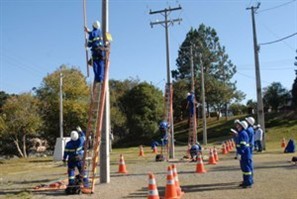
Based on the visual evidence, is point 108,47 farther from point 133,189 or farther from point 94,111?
point 133,189

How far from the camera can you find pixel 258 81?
33.8 metres

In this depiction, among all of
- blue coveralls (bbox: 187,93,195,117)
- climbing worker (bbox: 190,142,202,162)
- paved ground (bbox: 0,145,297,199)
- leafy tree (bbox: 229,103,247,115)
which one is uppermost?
leafy tree (bbox: 229,103,247,115)

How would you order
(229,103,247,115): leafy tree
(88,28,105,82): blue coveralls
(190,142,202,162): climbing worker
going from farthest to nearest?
(229,103,247,115): leafy tree < (190,142,202,162): climbing worker < (88,28,105,82): blue coveralls

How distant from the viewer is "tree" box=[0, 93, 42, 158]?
55.8 m

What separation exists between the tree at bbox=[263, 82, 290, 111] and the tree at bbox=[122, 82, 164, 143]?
18700 millimetres

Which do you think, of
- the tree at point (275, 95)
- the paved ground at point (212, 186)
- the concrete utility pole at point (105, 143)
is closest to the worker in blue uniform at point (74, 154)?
the paved ground at point (212, 186)

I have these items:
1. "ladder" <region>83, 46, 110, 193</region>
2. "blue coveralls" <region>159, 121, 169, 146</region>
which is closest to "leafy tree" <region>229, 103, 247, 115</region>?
"blue coveralls" <region>159, 121, 169, 146</region>

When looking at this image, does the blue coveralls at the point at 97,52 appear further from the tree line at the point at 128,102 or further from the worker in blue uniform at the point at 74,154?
the tree line at the point at 128,102

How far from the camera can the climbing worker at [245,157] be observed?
14.0m

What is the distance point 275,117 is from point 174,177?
58541 millimetres

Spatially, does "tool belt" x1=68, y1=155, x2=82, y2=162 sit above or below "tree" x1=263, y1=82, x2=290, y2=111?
below

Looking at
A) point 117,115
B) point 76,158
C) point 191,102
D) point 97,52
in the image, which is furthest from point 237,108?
point 76,158

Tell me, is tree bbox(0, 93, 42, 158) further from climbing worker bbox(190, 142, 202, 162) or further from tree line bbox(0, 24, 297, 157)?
climbing worker bbox(190, 142, 202, 162)

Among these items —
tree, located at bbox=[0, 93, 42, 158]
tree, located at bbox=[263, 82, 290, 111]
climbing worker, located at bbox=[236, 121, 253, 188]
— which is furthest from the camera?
tree, located at bbox=[263, 82, 290, 111]
